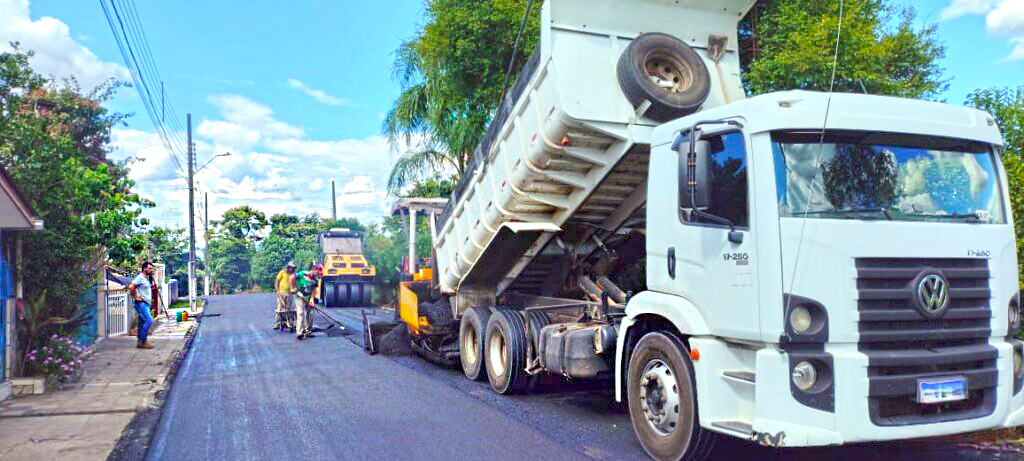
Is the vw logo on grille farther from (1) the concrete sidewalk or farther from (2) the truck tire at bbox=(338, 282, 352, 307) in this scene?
(2) the truck tire at bbox=(338, 282, 352, 307)

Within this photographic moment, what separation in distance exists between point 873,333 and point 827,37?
5.68 m

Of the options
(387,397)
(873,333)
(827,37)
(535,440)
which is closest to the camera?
(873,333)

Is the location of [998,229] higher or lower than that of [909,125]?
lower

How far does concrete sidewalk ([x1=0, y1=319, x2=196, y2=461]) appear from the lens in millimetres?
6477

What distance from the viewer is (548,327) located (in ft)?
25.7

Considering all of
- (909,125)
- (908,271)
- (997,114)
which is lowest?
(908,271)

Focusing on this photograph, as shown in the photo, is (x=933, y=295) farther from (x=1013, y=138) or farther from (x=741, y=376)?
(x=1013, y=138)

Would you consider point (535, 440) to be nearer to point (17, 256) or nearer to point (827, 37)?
point (827, 37)

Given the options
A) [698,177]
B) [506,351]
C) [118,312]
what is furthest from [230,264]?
[698,177]

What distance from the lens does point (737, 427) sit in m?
4.82

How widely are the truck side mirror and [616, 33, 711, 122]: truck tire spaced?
5.28 ft

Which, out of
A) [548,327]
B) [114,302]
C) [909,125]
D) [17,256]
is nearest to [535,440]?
[548,327]

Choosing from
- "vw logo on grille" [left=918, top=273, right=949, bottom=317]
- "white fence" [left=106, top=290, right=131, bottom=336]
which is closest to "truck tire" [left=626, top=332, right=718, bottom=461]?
"vw logo on grille" [left=918, top=273, right=949, bottom=317]

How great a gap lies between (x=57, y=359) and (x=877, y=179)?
9.33 meters
